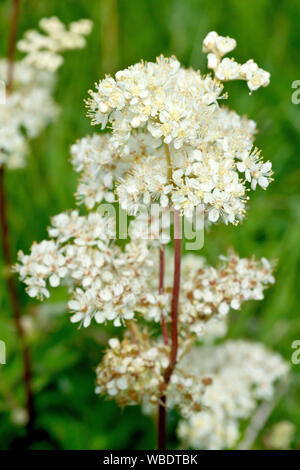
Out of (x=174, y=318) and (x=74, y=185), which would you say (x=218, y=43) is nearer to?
(x=174, y=318)

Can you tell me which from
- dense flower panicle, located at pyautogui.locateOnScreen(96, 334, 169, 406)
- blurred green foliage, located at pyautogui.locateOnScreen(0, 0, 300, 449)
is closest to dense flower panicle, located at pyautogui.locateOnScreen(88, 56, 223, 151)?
dense flower panicle, located at pyautogui.locateOnScreen(96, 334, 169, 406)

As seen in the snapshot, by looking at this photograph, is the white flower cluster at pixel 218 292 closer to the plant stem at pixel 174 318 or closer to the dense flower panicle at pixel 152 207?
the dense flower panicle at pixel 152 207

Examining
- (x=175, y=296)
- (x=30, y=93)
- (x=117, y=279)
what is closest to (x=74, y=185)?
(x=30, y=93)

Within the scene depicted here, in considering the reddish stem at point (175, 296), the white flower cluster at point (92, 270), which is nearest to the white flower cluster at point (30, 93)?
the white flower cluster at point (92, 270)
